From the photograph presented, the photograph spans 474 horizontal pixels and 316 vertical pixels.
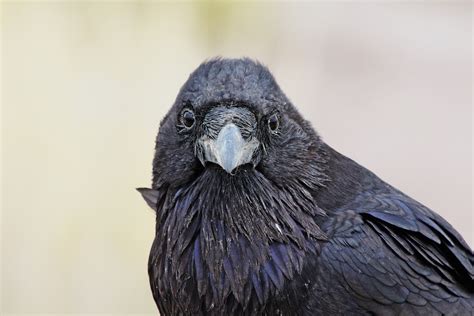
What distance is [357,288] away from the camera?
3.65m

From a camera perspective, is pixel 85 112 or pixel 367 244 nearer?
pixel 367 244

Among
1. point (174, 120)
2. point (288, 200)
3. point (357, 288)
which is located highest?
point (174, 120)

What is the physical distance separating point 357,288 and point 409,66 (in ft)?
13.7

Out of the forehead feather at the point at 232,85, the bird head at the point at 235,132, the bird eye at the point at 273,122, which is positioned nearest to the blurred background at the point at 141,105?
the bird head at the point at 235,132

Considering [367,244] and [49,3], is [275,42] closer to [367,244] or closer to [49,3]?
[49,3]

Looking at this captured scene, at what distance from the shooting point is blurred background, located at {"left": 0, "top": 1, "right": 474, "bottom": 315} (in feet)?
21.2

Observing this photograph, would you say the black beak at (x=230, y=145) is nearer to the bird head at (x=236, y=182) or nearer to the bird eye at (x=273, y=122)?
the bird head at (x=236, y=182)

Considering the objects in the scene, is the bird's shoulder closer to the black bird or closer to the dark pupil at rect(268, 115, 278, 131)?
the black bird

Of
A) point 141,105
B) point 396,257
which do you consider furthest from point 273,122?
point 141,105

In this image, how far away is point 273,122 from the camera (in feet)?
12.3

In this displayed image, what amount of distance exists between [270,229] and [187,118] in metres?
0.63

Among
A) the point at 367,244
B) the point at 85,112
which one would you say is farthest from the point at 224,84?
the point at 85,112

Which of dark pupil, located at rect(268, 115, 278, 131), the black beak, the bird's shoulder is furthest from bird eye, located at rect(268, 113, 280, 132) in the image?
the bird's shoulder

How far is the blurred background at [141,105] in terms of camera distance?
6.47 meters
